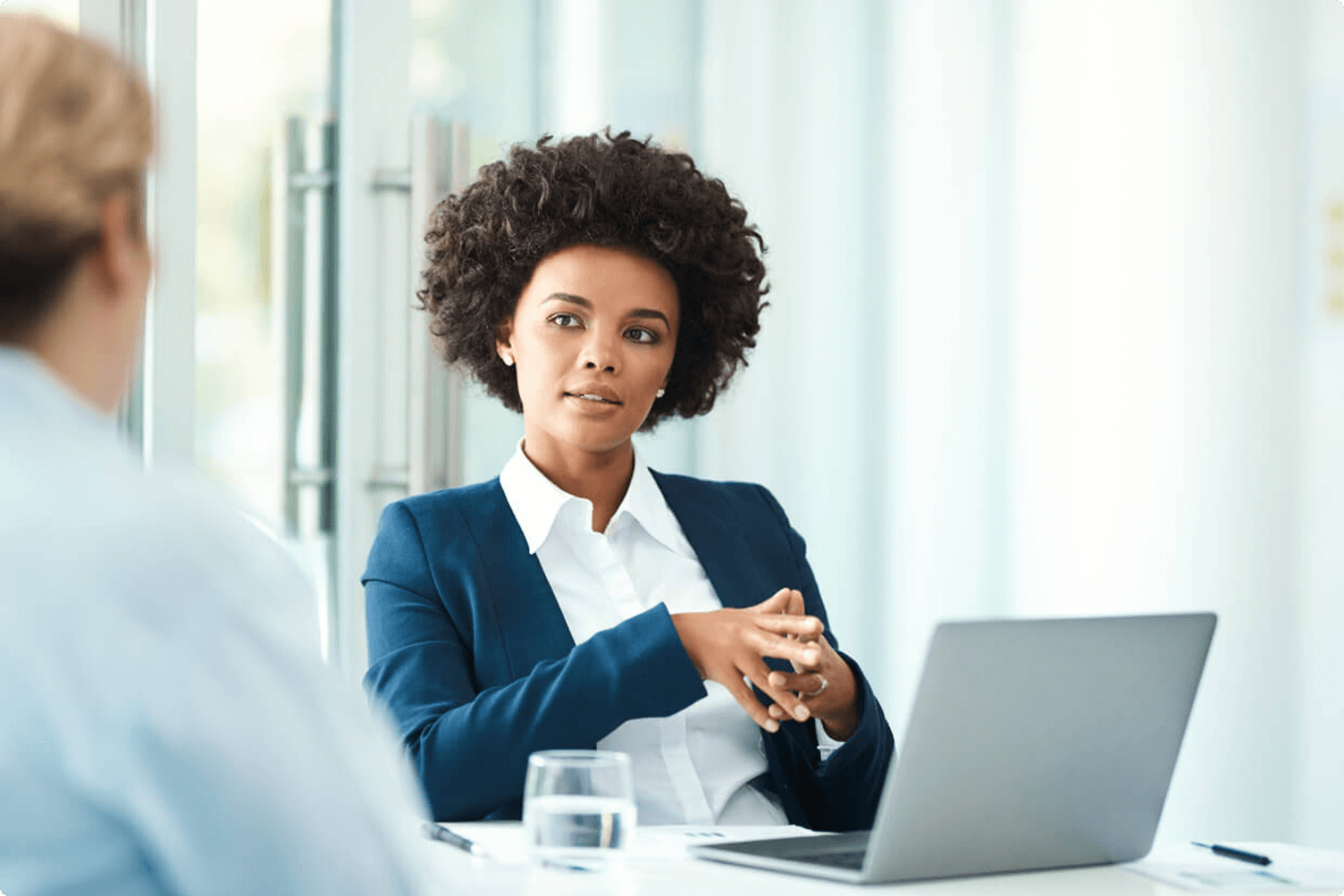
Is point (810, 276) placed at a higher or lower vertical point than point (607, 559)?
higher

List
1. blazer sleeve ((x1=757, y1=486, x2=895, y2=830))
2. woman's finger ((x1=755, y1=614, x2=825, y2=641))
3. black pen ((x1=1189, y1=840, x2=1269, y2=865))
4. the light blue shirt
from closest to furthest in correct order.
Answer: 1. the light blue shirt
2. black pen ((x1=1189, y1=840, x2=1269, y2=865))
3. woman's finger ((x1=755, y1=614, x2=825, y2=641))
4. blazer sleeve ((x1=757, y1=486, x2=895, y2=830))

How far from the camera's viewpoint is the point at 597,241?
1925 millimetres

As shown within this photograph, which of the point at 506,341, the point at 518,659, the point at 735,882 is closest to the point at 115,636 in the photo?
the point at 735,882

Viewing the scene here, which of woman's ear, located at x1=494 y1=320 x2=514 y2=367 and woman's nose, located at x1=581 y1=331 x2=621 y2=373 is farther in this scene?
woman's ear, located at x1=494 y1=320 x2=514 y2=367

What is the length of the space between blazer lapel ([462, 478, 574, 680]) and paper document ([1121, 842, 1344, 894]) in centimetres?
71

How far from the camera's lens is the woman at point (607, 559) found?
5.01 ft

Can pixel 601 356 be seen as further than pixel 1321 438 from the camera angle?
No

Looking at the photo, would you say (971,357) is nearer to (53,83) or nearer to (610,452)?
(610,452)

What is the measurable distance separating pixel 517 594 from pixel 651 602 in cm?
19

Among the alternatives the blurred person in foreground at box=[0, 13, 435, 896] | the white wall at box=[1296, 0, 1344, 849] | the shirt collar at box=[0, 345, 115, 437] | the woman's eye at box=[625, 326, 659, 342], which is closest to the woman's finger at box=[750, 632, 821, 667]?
the woman's eye at box=[625, 326, 659, 342]

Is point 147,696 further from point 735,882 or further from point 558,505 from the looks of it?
point 558,505

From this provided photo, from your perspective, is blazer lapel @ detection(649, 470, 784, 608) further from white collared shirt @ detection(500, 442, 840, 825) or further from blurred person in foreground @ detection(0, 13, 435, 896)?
blurred person in foreground @ detection(0, 13, 435, 896)

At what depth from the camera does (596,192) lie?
75.8 inches

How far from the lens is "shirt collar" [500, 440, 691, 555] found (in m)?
1.84
